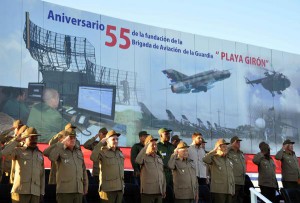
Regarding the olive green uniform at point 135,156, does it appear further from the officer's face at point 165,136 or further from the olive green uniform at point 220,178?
the olive green uniform at point 220,178

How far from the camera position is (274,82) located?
17.6 m

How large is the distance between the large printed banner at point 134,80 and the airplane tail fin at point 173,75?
0.03 meters

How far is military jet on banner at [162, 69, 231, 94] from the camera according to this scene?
50.1ft

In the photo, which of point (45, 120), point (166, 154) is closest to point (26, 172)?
point (166, 154)

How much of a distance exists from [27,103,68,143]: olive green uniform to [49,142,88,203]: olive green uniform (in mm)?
5330

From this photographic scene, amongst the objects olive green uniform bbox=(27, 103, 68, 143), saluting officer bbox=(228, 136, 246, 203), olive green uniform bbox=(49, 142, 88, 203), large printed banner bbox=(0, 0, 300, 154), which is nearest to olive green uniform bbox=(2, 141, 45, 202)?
olive green uniform bbox=(49, 142, 88, 203)

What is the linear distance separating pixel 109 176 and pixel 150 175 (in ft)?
2.45

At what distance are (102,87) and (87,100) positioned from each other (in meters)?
0.66

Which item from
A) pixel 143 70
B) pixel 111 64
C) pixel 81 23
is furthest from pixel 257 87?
pixel 81 23

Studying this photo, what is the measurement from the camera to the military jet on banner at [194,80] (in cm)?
1527

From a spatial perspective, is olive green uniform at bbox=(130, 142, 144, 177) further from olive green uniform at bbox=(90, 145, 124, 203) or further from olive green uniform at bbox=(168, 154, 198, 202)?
olive green uniform at bbox=(90, 145, 124, 203)

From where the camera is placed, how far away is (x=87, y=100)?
1326 cm

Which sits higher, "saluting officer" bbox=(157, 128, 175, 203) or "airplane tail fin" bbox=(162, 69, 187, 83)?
"airplane tail fin" bbox=(162, 69, 187, 83)

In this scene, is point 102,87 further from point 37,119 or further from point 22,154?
point 22,154
